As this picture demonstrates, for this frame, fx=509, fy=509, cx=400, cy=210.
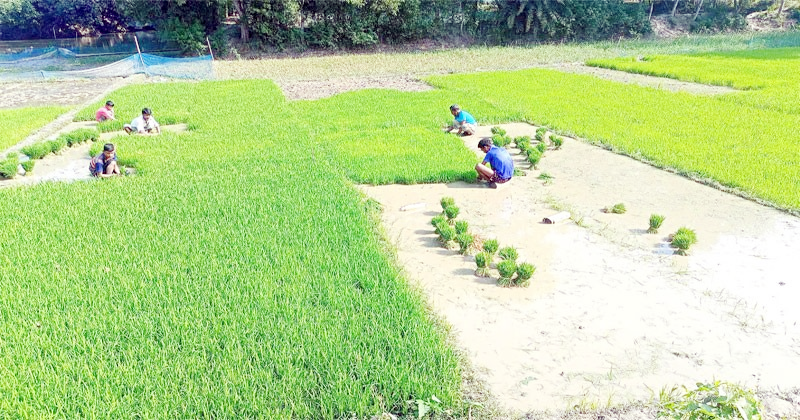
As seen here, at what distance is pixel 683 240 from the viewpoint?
4.73 metres

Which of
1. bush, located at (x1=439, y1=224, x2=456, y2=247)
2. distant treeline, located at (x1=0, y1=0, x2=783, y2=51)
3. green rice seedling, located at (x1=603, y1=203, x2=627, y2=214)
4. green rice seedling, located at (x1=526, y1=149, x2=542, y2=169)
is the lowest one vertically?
green rice seedling, located at (x1=603, y1=203, x2=627, y2=214)

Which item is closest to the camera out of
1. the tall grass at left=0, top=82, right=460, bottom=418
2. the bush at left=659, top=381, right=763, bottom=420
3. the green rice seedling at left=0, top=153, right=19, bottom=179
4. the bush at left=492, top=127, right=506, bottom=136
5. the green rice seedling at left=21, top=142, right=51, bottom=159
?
the bush at left=659, top=381, right=763, bottom=420

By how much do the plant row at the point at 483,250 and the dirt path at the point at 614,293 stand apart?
0.10 meters

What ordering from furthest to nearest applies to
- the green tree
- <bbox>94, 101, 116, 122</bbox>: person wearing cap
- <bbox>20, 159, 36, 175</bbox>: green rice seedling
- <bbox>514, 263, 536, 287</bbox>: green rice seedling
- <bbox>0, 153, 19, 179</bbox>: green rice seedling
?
A: the green tree < <bbox>94, 101, 116, 122</bbox>: person wearing cap < <bbox>20, 159, 36, 175</bbox>: green rice seedling < <bbox>0, 153, 19, 179</bbox>: green rice seedling < <bbox>514, 263, 536, 287</bbox>: green rice seedling

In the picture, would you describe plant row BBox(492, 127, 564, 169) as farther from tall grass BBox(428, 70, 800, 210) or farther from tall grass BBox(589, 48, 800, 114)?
tall grass BBox(589, 48, 800, 114)

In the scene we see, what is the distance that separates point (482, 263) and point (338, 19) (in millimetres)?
24069

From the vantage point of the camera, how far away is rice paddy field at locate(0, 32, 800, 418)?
3.03m

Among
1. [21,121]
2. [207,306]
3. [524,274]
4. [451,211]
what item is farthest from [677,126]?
[21,121]

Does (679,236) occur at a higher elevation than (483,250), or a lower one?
higher

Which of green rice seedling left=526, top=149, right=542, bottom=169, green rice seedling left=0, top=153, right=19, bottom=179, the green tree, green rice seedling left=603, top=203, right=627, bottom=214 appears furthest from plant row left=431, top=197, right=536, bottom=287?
the green tree

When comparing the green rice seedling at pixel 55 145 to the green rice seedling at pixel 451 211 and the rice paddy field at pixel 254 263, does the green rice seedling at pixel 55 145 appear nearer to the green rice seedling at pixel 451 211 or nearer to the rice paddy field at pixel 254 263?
the rice paddy field at pixel 254 263

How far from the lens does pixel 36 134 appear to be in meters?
9.52

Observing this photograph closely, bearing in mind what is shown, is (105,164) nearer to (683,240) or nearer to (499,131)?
(499,131)

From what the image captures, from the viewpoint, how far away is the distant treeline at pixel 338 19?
77.5 ft
